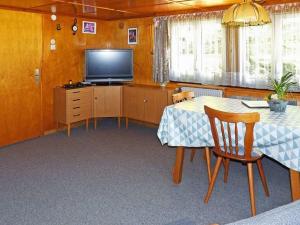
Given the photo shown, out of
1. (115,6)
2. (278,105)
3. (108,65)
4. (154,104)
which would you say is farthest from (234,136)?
(108,65)

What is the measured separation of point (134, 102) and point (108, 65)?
2.81 feet

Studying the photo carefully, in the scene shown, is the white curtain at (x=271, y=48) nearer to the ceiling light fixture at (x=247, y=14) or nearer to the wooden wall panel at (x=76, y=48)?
the ceiling light fixture at (x=247, y=14)

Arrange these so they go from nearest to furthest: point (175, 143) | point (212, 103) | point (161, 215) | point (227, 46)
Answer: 1. point (161, 215)
2. point (175, 143)
3. point (212, 103)
4. point (227, 46)

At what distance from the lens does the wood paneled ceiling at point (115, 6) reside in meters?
4.75

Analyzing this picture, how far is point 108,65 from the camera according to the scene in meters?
6.38

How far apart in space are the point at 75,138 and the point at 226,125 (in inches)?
124

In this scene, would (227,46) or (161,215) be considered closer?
(161,215)

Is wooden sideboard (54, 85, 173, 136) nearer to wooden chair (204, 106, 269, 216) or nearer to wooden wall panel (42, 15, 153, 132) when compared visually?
wooden wall panel (42, 15, 153, 132)

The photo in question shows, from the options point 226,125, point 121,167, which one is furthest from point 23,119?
point 226,125

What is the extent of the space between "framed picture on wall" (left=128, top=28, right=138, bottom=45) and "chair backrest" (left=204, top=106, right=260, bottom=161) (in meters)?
3.75

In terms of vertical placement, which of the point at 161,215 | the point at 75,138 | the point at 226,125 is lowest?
the point at 161,215

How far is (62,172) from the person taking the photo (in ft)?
13.3

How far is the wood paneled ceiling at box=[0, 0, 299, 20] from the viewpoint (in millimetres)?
4750

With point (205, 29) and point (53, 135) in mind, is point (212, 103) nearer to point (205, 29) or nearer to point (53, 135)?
point (205, 29)
